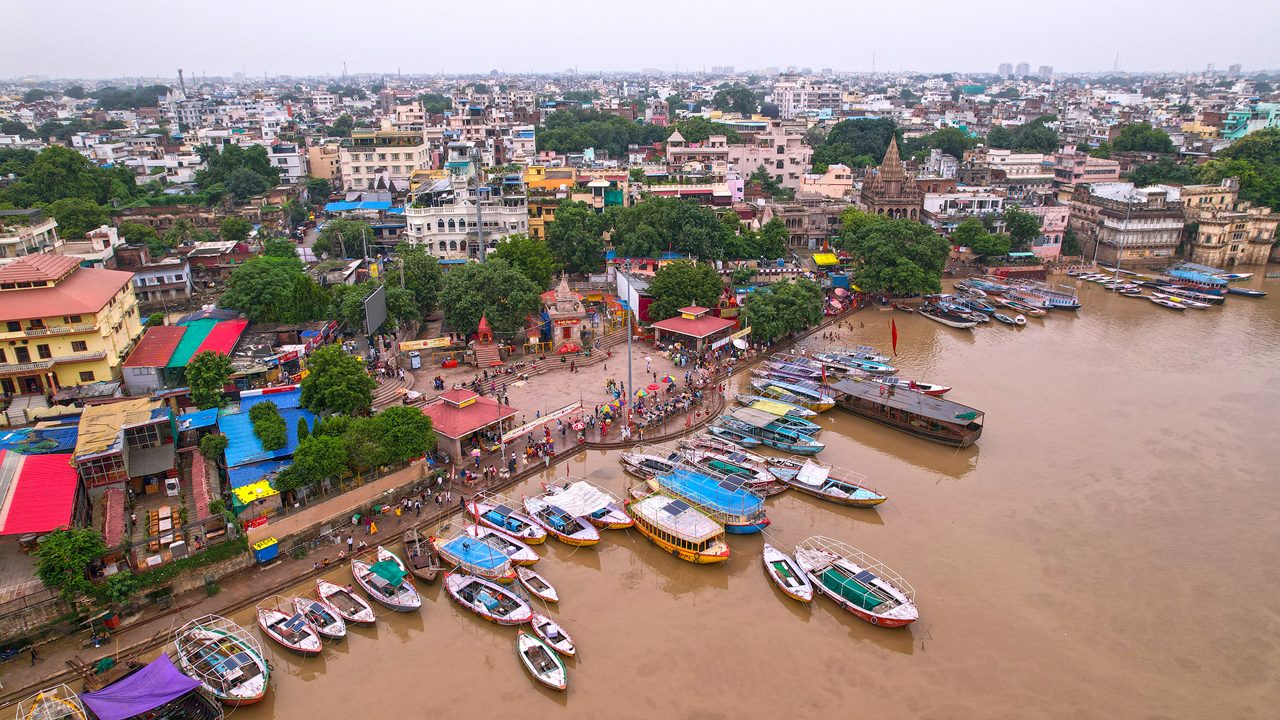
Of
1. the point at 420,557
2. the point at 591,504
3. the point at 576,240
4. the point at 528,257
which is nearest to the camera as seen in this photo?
the point at 420,557

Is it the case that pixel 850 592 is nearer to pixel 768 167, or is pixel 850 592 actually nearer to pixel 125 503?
pixel 125 503

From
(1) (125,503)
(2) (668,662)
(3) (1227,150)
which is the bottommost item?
(2) (668,662)

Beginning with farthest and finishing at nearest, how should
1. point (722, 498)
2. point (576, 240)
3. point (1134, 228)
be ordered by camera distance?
point (1134, 228) → point (576, 240) → point (722, 498)

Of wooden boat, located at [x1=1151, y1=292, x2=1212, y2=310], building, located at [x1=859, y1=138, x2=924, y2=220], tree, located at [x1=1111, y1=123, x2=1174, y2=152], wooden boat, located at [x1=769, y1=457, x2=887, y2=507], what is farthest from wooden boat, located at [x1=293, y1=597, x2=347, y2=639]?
tree, located at [x1=1111, y1=123, x2=1174, y2=152]

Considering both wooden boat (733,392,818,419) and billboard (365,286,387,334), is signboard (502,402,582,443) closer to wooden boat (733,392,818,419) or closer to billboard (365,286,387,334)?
wooden boat (733,392,818,419)

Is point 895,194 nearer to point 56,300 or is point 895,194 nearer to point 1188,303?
point 1188,303

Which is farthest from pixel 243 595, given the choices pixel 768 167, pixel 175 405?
pixel 768 167

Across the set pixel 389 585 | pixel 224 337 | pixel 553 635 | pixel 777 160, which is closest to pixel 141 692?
pixel 389 585
